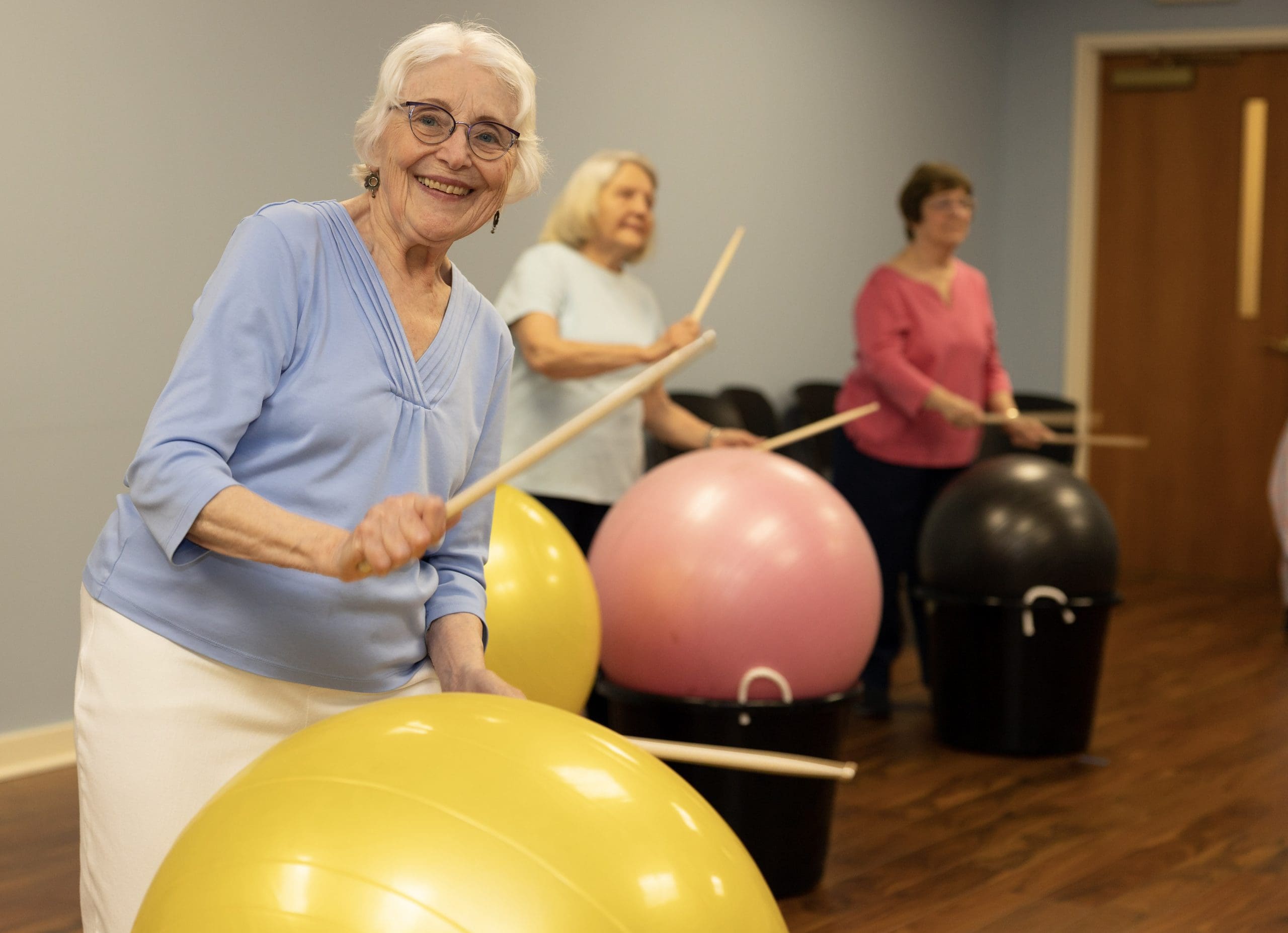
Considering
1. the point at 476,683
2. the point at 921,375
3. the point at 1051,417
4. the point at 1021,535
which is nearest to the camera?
the point at 476,683

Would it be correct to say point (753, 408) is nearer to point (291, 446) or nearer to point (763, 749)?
point (763, 749)

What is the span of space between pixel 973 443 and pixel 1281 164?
325 centimetres

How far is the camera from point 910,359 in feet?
14.2

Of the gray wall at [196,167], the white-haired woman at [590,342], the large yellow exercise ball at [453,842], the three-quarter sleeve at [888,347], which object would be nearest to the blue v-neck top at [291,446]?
the large yellow exercise ball at [453,842]

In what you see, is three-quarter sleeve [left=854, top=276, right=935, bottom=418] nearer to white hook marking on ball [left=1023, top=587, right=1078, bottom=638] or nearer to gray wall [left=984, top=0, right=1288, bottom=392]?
white hook marking on ball [left=1023, top=587, right=1078, bottom=638]

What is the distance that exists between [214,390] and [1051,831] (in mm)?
2592

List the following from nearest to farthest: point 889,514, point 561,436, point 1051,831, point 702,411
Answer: point 561,436 → point 1051,831 → point 889,514 → point 702,411

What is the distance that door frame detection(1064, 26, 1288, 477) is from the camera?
6977mm

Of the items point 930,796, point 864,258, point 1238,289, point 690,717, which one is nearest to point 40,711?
point 690,717

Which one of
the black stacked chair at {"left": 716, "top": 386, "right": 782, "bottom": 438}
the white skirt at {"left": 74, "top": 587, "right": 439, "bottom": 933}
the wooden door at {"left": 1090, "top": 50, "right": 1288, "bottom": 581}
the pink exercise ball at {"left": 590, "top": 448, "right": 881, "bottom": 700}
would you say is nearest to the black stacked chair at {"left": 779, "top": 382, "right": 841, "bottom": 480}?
the black stacked chair at {"left": 716, "top": 386, "right": 782, "bottom": 438}

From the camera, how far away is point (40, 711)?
3641 millimetres

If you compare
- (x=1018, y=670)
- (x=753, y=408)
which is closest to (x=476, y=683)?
(x=1018, y=670)

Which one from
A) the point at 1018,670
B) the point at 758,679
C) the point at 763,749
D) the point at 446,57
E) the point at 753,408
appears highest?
the point at 446,57

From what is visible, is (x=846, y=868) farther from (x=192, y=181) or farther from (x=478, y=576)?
(x=192, y=181)
